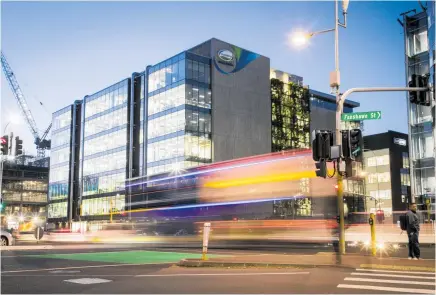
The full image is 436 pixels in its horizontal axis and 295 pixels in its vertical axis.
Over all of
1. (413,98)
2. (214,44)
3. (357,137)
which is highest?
(214,44)

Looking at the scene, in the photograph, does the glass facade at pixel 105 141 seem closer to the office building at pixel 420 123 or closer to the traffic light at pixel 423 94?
the office building at pixel 420 123

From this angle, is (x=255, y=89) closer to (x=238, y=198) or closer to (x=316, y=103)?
(x=316, y=103)

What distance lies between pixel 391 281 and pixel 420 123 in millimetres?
58321

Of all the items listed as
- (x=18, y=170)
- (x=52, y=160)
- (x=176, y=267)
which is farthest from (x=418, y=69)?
(x=18, y=170)

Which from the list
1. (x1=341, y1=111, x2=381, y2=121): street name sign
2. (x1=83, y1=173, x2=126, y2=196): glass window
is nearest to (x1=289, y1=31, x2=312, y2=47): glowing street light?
(x1=341, y1=111, x2=381, y2=121): street name sign

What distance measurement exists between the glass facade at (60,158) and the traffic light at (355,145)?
100249 millimetres

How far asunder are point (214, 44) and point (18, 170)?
107011 millimetres

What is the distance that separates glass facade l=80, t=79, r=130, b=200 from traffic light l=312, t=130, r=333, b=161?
243ft

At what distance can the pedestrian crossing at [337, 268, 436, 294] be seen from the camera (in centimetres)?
1025

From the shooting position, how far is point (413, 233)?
1741 centimetres

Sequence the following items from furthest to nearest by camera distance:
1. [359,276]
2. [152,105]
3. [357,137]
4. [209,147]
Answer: [152,105] → [209,147] → [357,137] → [359,276]

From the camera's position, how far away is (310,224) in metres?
26.7

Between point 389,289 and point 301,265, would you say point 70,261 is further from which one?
point 389,289

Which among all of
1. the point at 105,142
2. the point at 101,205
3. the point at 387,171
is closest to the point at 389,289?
the point at 101,205
